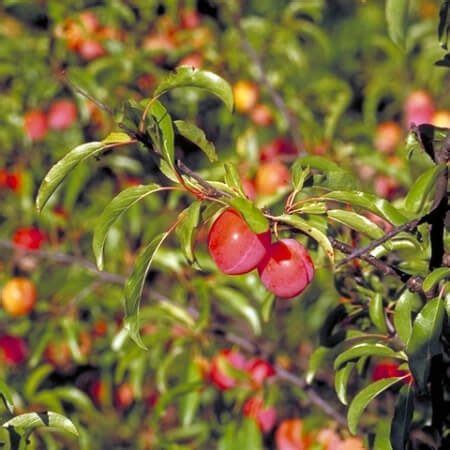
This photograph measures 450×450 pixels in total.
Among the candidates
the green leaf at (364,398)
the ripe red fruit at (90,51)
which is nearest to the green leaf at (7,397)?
the green leaf at (364,398)

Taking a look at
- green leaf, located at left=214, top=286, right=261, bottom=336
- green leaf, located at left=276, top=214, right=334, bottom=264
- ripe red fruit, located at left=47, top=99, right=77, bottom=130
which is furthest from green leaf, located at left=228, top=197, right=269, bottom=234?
ripe red fruit, located at left=47, top=99, right=77, bottom=130

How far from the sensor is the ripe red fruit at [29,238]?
209 cm

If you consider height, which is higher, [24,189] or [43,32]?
[43,32]

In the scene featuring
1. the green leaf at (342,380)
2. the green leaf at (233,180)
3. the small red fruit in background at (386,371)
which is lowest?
the small red fruit in background at (386,371)

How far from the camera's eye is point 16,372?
2148 mm

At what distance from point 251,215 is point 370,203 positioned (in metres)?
0.17

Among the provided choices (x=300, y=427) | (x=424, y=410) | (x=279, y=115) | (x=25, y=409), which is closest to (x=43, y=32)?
(x=279, y=115)

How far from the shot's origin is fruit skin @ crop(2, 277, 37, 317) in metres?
2.02

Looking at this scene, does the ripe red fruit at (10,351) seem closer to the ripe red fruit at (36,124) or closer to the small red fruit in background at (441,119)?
the ripe red fruit at (36,124)

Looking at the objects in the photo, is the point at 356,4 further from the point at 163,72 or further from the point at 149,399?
the point at 149,399

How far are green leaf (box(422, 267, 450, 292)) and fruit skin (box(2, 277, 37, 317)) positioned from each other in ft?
4.18

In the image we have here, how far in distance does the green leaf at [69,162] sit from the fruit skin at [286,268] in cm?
23

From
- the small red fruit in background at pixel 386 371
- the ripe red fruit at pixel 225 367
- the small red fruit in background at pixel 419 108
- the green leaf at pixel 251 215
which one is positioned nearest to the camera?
the green leaf at pixel 251 215

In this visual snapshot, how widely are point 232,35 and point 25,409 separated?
1.03m
